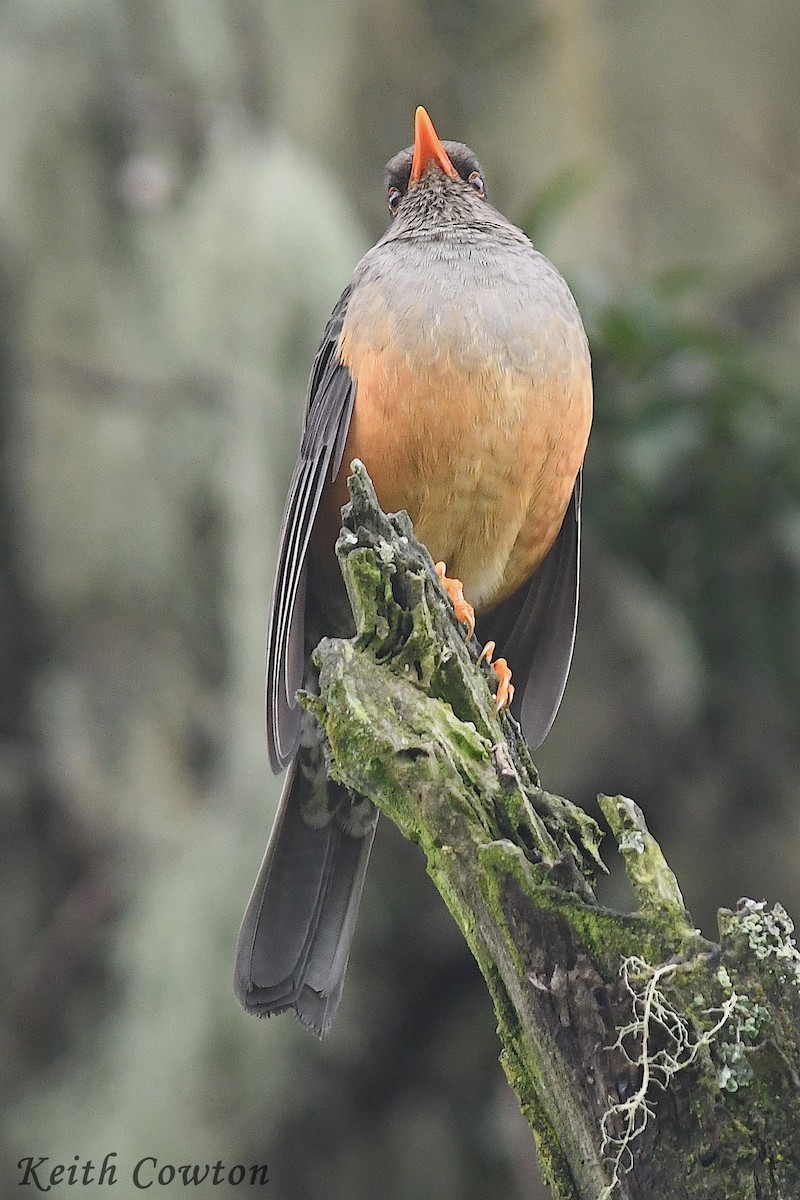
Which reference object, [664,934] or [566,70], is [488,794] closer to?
[664,934]

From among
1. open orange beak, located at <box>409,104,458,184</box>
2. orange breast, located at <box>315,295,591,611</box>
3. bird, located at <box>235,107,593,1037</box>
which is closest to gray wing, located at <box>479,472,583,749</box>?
bird, located at <box>235,107,593,1037</box>

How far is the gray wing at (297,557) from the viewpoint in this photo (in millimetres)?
3422

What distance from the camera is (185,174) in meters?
5.08

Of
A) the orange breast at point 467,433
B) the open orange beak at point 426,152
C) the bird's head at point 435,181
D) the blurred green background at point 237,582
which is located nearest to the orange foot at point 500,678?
the orange breast at point 467,433

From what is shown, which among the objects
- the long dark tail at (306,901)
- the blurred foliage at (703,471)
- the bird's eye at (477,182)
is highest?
the bird's eye at (477,182)

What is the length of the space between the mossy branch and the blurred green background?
5.74ft

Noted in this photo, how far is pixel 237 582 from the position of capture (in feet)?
14.9

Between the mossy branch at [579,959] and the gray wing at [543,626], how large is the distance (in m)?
1.18

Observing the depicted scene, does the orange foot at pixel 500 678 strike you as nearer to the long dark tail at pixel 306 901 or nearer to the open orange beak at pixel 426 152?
the long dark tail at pixel 306 901

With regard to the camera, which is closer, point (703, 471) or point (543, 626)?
point (543, 626)

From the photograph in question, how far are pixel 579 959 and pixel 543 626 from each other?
6.43ft

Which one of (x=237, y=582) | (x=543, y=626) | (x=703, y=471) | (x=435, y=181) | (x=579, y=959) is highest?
(x=435, y=181)

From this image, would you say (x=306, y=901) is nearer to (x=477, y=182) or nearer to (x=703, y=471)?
(x=477, y=182)

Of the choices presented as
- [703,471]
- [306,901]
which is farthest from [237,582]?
[703,471]
